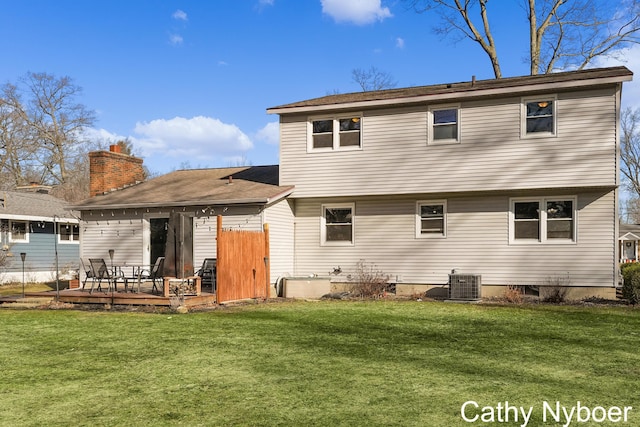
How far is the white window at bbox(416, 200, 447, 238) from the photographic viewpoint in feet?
54.4

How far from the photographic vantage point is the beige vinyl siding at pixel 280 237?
16.6 metres

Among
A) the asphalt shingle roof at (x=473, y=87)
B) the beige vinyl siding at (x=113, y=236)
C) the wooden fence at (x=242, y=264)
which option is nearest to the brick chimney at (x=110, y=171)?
the beige vinyl siding at (x=113, y=236)

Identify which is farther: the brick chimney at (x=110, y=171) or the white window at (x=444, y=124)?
the brick chimney at (x=110, y=171)

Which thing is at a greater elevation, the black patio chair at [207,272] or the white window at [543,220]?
the white window at [543,220]

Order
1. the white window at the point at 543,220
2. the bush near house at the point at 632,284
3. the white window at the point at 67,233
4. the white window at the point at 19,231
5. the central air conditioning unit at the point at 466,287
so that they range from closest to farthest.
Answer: the bush near house at the point at 632,284
the central air conditioning unit at the point at 466,287
the white window at the point at 543,220
the white window at the point at 19,231
the white window at the point at 67,233

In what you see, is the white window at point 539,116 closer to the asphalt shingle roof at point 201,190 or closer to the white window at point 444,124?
the white window at point 444,124

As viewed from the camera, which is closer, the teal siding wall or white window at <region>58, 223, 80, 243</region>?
the teal siding wall

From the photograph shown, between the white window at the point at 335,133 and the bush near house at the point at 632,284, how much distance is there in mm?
7914

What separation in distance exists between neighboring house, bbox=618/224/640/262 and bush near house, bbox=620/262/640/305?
28.7 meters

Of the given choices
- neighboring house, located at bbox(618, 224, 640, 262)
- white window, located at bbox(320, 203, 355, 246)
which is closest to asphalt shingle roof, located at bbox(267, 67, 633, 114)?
white window, located at bbox(320, 203, 355, 246)

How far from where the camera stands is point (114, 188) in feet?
66.6

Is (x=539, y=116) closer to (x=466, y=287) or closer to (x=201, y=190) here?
(x=466, y=287)

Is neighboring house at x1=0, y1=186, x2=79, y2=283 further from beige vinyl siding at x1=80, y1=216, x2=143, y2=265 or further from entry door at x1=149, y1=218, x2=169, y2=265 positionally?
entry door at x1=149, y1=218, x2=169, y2=265

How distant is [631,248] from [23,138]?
46.3m
